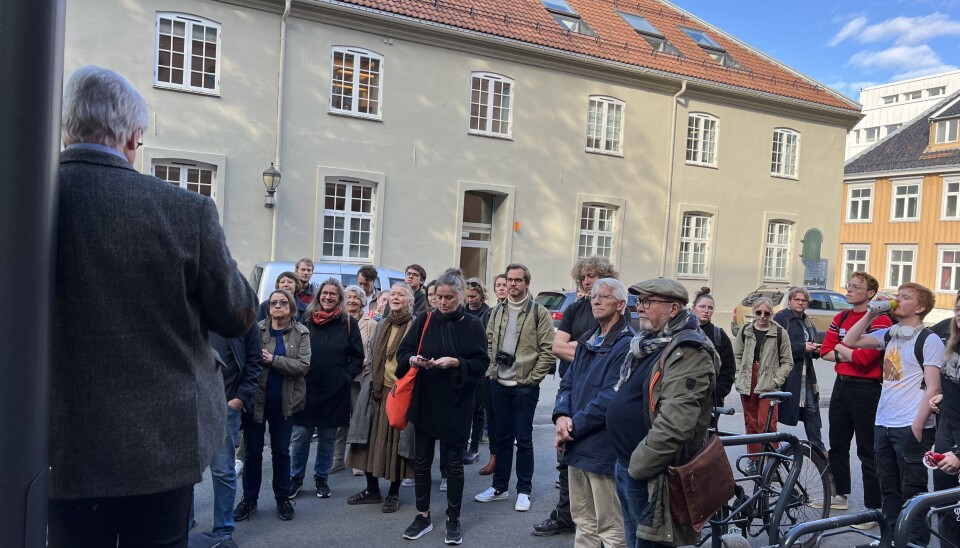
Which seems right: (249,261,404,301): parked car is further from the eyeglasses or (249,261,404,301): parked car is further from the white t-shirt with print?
the eyeglasses

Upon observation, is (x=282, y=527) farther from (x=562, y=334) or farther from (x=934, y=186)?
(x=934, y=186)

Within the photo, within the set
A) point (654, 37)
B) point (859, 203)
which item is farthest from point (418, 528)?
point (859, 203)

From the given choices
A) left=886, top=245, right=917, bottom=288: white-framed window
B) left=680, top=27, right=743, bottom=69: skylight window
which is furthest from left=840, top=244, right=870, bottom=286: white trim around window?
left=680, top=27, right=743, bottom=69: skylight window

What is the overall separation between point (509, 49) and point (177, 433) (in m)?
19.0

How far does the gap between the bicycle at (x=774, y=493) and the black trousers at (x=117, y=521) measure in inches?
148

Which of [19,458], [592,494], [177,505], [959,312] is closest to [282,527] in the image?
[592,494]

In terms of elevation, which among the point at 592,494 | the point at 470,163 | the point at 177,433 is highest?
the point at 470,163

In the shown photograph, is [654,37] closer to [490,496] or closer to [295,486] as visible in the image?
[490,496]

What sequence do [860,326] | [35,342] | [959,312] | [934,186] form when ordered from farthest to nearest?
1. [934,186]
2. [860,326]
3. [959,312]
4. [35,342]

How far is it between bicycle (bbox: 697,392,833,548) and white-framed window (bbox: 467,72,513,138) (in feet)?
49.4

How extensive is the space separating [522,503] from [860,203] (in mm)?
42336

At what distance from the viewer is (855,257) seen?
42594mm

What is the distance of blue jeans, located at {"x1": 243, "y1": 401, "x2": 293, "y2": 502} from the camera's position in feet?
19.0

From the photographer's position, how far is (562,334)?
651 cm
